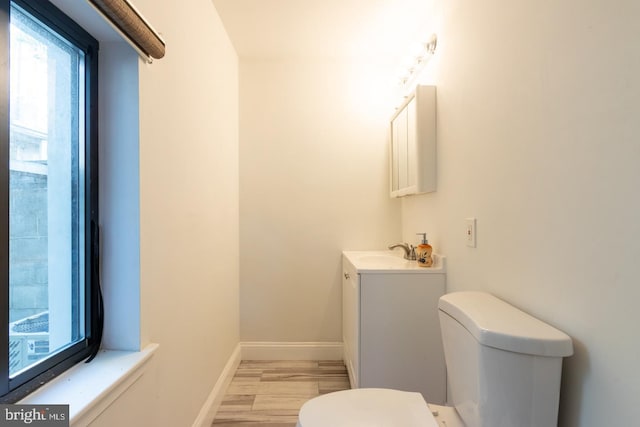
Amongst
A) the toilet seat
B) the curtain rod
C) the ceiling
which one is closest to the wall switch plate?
the toilet seat

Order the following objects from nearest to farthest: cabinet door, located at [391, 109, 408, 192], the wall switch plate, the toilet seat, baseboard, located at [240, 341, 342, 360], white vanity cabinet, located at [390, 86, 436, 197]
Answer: the toilet seat < the wall switch plate < white vanity cabinet, located at [390, 86, 436, 197] < cabinet door, located at [391, 109, 408, 192] < baseboard, located at [240, 341, 342, 360]

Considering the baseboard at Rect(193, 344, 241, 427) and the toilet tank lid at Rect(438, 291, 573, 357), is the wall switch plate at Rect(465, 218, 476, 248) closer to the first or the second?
the toilet tank lid at Rect(438, 291, 573, 357)

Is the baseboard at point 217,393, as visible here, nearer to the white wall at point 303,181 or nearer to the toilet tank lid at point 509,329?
the white wall at point 303,181

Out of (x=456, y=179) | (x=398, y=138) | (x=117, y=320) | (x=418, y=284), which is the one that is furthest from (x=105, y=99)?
(x=398, y=138)

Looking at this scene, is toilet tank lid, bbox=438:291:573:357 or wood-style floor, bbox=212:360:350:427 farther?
wood-style floor, bbox=212:360:350:427

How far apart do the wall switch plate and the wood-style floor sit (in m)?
1.37

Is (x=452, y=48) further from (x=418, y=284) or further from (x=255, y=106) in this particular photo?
(x=255, y=106)

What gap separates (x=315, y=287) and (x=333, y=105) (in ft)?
4.84

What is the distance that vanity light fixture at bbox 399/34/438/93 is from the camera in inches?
72.3

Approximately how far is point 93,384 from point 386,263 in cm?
150

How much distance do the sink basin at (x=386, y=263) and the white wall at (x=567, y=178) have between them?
0.32m

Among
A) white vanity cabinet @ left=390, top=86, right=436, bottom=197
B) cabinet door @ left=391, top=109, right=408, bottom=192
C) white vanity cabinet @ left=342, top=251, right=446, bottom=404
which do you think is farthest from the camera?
cabinet door @ left=391, top=109, right=408, bottom=192

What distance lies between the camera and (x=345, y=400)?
1083 mm

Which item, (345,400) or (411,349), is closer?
(345,400)
